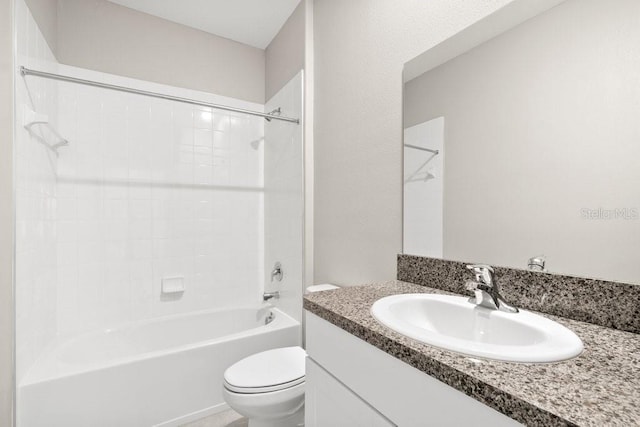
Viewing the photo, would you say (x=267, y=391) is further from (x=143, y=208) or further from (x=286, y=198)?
(x=143, y=208)

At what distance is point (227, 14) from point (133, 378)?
2411mm

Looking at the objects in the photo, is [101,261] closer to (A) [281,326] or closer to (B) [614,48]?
(A) [281,326]

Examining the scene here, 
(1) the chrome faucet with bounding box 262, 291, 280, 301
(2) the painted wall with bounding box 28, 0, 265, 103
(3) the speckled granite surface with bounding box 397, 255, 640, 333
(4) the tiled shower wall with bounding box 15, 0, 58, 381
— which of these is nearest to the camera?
(3) the speckled granite surface with bounding box 397, 255, 640, 333

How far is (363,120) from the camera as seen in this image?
5.14 ft

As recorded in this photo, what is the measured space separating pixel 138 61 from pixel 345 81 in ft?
5.28

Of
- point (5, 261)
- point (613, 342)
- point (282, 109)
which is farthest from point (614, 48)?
point (5, 261)

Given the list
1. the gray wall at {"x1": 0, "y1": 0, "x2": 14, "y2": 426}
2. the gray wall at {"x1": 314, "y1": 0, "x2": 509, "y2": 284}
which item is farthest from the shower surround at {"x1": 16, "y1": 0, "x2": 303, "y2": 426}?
the gray wall at {"x1": 314, "y1": 0, "x2": 509, "y2": 284}

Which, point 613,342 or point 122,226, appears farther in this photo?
point 122,226

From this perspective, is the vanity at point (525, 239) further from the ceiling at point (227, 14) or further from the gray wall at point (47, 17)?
the gray wall at point (47, 17)

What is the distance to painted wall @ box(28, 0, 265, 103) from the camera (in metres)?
1.99

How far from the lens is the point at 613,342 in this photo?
2.12 feet

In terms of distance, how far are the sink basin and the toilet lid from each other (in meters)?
0.70

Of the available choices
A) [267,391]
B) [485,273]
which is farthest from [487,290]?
[267,391]

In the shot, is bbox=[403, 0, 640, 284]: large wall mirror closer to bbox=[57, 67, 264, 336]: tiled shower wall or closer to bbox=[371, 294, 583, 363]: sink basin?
bbox=[371, 294, 583, 363]: sink basin
